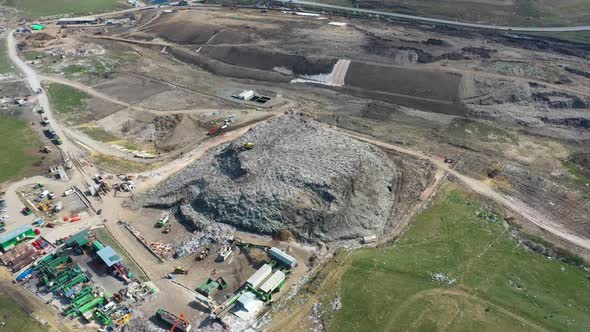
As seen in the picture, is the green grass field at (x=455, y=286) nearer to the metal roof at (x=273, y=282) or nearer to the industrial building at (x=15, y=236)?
the metal roof at (x=273, y=282)

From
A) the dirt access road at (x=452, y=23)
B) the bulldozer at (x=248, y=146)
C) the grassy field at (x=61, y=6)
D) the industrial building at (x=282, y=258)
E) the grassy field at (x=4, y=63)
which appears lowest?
the industrial building at (x=282, y=258)

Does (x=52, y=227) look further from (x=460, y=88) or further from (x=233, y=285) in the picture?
(x=460, y=88)

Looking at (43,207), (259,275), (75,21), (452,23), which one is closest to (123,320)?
(259,275)

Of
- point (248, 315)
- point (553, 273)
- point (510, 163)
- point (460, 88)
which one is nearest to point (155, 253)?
point (248, 315)

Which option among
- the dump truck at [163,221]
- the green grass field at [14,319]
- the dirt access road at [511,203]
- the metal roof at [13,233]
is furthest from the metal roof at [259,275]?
the dirt access road at [511,203]

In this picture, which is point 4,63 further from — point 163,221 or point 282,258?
point 282,258
